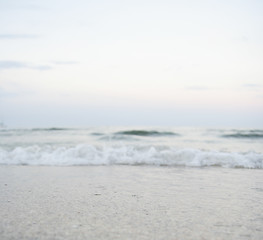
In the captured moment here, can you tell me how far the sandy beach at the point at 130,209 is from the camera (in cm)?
167

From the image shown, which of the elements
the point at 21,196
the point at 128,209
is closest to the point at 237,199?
the point at 128,209

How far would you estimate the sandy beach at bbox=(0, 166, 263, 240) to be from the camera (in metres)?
1.67

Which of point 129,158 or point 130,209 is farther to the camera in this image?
point 129,158

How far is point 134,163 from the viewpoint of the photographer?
5.57 m

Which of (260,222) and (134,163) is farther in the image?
(134,163)

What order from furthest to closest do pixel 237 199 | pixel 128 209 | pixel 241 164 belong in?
pixel 241 164 < pixel 237 199 < pixel 128 209

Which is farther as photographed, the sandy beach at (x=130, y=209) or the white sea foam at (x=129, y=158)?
Answer: the white sea foam at (x=129, y=158)

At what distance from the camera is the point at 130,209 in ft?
7.23

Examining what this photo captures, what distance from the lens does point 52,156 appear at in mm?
5973

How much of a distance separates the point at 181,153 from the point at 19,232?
16.4 ft

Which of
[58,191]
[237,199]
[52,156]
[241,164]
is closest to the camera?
[237,199]

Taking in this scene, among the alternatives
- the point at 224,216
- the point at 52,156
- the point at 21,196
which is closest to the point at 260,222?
the point at 224,216

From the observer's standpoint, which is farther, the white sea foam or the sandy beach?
the white sea foam

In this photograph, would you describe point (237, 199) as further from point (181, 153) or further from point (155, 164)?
point (181, 153)
